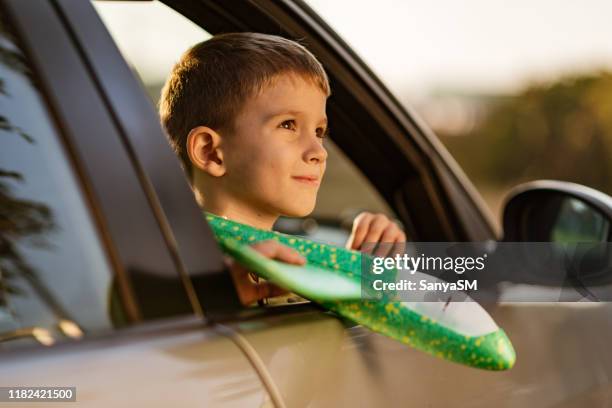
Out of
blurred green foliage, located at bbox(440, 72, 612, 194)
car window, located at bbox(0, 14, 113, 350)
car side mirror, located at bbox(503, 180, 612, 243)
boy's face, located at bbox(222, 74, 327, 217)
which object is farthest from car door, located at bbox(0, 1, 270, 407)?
blurred green foliage, located at bbox(440, 72, 612, 194)

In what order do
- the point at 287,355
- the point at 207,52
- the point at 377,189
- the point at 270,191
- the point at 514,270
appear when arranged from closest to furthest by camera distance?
the point at 287,355 → the point at 270,191 → the point at 207,52 → the point at 514,270 → the point at 377,189

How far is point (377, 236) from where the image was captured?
7.19 feet

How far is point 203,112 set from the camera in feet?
7.32

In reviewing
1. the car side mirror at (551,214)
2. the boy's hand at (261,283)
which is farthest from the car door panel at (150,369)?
the car side mirror at (551,214)

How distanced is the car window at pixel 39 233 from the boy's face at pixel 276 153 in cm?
63

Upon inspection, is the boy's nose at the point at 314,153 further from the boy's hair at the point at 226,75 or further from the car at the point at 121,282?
the car at the point at 121,282

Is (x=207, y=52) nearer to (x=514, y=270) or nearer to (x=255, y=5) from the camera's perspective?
(x=255, y=5)

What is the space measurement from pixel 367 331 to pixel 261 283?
24 cm

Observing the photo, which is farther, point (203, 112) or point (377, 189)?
point (377, 189)

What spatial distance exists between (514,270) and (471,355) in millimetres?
895

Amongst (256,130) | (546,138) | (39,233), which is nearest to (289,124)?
(256,130)

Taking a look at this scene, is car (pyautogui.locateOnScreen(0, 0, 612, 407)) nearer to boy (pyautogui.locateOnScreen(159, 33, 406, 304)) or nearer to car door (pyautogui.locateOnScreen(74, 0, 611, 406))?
car door (pyautogui.locateOnScreen(74, 0, 611, 406))

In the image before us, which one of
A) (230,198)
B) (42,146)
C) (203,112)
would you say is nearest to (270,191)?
(230,198)

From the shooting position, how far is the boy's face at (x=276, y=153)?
2096 mm
